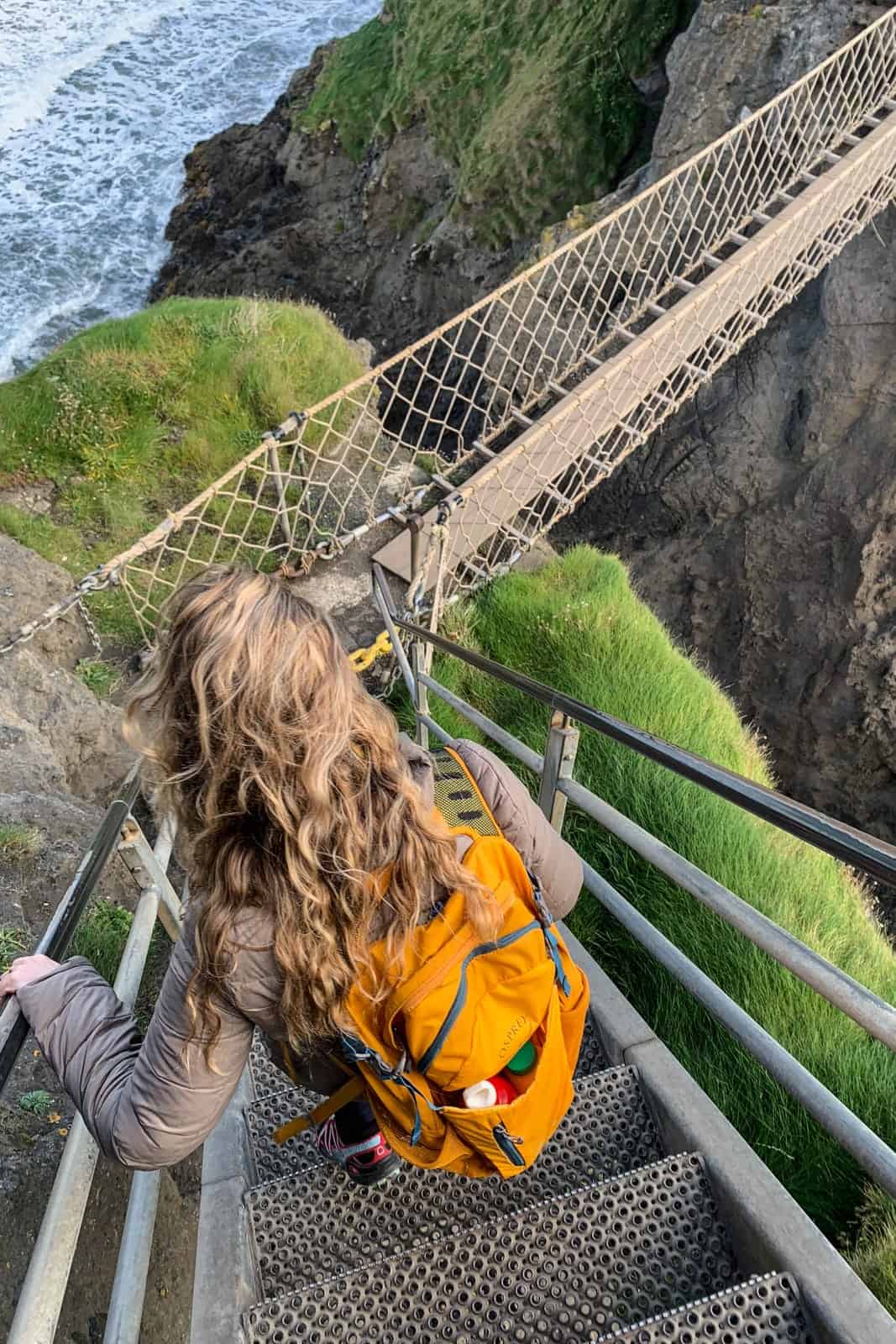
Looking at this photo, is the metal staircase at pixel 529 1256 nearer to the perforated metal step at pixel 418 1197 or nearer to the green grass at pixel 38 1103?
the perforated metal step at pixel 418 1197

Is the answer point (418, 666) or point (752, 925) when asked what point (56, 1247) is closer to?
point (752, 925)

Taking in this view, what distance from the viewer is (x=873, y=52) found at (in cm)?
744

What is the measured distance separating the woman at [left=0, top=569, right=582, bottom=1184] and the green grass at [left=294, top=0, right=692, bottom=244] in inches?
449

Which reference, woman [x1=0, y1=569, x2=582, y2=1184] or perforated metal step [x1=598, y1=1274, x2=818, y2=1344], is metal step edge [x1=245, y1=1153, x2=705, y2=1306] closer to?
perforated metal step [x1=598, y1=1274, x2=818, y2=1344]

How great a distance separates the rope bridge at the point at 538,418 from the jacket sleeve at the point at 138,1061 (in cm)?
337

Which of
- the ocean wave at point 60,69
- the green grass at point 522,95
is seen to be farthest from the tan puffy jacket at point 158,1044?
the ocean wave at point 60,69

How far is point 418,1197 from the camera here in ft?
6.11

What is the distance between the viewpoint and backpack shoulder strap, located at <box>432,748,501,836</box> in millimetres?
1454

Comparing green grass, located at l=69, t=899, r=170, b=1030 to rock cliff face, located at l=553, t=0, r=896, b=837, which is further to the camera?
rock cliff face, located at l=553, t=0, r=896, b=837

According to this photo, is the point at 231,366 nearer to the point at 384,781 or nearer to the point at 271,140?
the point at 384,781

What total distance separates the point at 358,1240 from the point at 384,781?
1.07 metres

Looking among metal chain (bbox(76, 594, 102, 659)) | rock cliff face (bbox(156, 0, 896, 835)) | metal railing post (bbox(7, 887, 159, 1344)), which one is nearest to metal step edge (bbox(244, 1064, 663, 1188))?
metal railing post (bbox(7, 887, 159, 1344))

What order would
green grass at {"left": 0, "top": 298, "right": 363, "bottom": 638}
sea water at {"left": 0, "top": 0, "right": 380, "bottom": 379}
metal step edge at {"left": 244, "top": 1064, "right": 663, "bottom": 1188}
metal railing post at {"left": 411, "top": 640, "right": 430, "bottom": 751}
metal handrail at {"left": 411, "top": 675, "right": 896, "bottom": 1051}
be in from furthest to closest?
sea water at {"left": 0, "top": 0, "right": 380, "bottom": 379}
green grass at {"left": 0, "top": 298, "right": 363, "bottom": 638}
metal railing post at {"left": 411, "top": 640, "right": 430, "bottom": 751}
metal step edge at {"left": 244, "top": 1064, "right": 663, "bottom": 1188}
metal handrail at {"left": 411, "top": 675, "right": 896, "bottom": 1051}

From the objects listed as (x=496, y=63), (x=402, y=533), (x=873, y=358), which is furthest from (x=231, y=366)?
(x=496, y=63)
